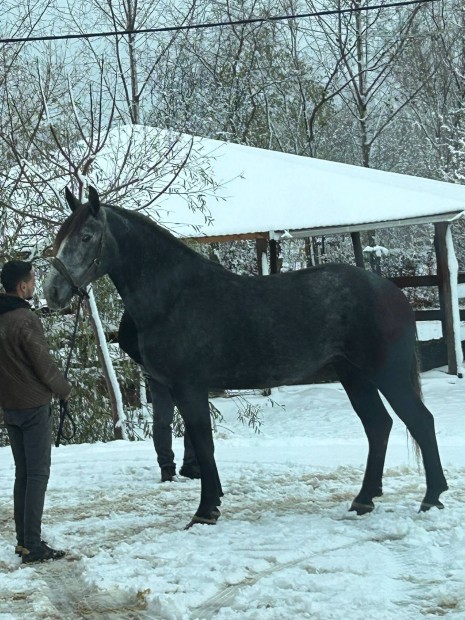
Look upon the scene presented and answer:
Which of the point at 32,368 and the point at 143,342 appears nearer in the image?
the point at 32,368

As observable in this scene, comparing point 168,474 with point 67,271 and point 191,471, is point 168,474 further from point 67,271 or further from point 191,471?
point 67,271

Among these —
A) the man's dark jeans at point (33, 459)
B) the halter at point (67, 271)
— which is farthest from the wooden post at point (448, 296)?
the man's dark jeans at point (33, 459)

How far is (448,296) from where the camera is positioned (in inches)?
616

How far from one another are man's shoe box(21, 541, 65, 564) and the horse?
966 mm

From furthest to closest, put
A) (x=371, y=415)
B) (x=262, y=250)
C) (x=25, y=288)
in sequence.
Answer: (x=262, y=250) → (x=371, y=415) → (x=25, y=288)

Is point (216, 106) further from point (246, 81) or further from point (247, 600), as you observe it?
point (247, 600)

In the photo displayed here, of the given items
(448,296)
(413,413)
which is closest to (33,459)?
(413,413)

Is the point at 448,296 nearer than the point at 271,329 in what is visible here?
No

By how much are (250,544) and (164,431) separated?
2.25 metres

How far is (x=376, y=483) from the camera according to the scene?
18.8ft

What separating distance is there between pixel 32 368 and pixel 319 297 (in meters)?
1.94

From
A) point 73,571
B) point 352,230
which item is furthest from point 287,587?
point 352,230

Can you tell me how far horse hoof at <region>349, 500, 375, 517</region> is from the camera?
5.53 meters

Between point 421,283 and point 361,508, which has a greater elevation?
point 421,283
